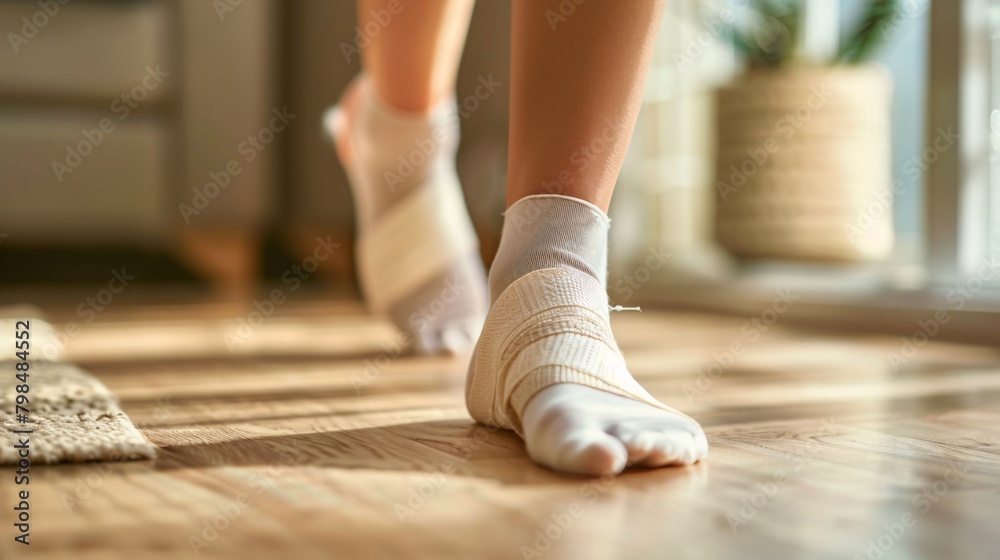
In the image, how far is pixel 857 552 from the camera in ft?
1.16

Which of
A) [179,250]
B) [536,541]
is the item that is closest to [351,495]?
[536,541]

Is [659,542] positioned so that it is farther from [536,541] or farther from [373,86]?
[373,86]

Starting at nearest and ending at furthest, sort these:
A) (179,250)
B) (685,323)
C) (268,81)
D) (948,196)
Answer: (948,196)
(685,323)
(268,81)
(179,250)

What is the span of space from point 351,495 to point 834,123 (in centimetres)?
140

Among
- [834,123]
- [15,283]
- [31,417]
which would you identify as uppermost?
[834,123]

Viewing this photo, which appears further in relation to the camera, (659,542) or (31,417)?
(31,417)

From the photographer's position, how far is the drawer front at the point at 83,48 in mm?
1989
